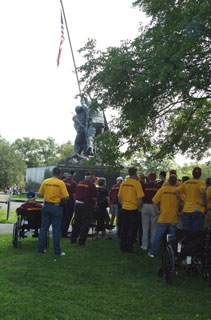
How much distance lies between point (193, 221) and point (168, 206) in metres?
0.57

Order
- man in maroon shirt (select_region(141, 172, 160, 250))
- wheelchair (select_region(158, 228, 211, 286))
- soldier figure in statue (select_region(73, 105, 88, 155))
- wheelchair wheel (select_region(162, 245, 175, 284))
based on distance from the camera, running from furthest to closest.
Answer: soldier figure in statue (select_region(73, 105, 88, 155)) → man in maroon shirt (select_region(141, 172, 160, 250)) → wheelchair (select_region(158, 228, 211, 286)) → wheelchair wheel (select_region(162, 245, 175, 284))

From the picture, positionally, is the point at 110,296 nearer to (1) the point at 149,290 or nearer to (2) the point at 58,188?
(1) the point at 149,290

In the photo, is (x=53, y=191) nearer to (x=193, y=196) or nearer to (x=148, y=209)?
(x=148, y=209)

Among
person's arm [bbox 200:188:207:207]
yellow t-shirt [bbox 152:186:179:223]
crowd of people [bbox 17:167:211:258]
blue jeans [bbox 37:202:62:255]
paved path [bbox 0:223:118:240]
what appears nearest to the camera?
person's arm [bbox 200:188:207:207]

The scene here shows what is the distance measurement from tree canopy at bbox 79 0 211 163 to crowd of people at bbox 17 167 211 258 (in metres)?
1.97

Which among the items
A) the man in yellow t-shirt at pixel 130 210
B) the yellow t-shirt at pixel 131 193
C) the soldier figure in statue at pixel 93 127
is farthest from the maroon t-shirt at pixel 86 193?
the soldier figure in statue at pixel 93 127

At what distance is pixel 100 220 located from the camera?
36.7ft

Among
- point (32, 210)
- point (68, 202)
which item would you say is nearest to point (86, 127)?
point (68, 202)

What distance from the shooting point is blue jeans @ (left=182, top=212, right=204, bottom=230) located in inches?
283

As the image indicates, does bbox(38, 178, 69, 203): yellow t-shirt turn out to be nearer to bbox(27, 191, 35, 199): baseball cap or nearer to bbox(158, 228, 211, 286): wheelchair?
bbox(27, 191, 35, 199): baseball cap

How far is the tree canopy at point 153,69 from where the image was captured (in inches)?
342

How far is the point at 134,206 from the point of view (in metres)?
9.06

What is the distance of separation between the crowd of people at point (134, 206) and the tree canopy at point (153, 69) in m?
1.97

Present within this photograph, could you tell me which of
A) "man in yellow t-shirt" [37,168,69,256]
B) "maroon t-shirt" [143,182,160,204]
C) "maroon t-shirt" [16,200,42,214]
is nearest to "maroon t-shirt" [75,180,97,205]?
"maroon t-shirt" [16,200,42,214]
